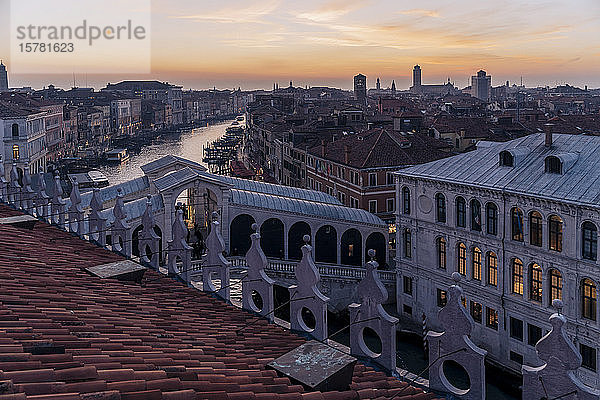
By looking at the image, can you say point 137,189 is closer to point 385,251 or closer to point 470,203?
point 385,251

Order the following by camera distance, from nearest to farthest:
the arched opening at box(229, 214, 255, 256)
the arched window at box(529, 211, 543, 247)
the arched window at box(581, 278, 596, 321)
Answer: the arched window at box(581, 278, 596, 321), the arched window at box(529, 211, 543, 247), the arched opening at box(229, 214, 255, 256)

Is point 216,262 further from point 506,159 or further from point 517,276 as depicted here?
point 506,159

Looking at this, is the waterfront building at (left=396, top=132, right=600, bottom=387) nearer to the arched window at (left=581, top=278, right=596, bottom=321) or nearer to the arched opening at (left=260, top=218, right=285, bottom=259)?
the arched window at (left=581, top=278, right=596, bottom=321)

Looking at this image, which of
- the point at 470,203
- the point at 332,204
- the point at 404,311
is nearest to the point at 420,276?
the point at 404,311

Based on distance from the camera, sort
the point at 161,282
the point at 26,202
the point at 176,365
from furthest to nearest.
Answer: the point at 26,202 → the point at 161,282 → the point at 176,365

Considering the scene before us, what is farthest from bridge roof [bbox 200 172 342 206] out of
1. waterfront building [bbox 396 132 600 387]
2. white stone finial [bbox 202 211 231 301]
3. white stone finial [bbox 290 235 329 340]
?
white stone finial [bbox 290 235 329 340]
